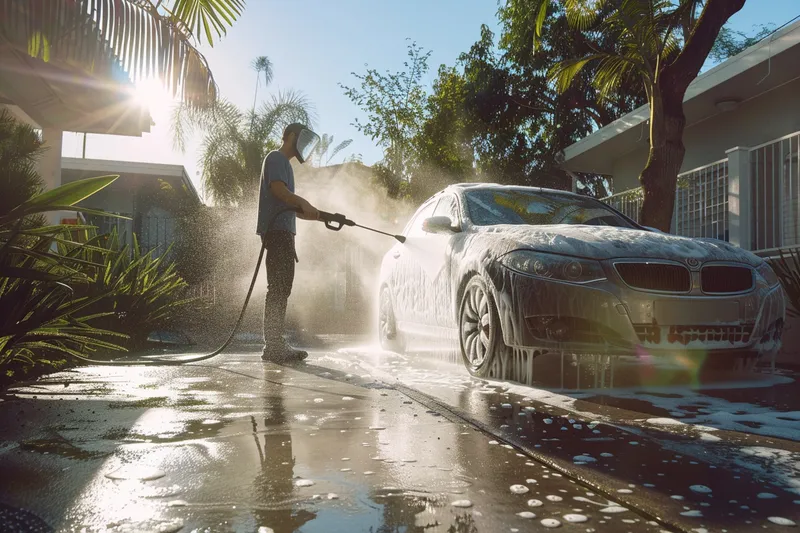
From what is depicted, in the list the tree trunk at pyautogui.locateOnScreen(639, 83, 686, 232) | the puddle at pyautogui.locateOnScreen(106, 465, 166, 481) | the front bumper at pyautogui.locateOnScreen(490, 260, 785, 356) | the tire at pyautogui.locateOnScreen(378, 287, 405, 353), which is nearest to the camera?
the puddle at pyautogui.locateOnScreen(106, 465, 166, 481)

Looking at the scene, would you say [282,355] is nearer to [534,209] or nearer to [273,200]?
[273,200]

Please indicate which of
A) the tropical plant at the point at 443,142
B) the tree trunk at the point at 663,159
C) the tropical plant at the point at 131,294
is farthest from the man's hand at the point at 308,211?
the tropical plant at the point at 443,142

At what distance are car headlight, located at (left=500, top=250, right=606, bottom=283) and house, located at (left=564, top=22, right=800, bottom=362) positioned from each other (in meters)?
4.22

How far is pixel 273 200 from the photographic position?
7078mm

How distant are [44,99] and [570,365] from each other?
10.00 metres

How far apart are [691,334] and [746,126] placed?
31.0 ft

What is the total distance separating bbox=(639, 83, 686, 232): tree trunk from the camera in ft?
31.2

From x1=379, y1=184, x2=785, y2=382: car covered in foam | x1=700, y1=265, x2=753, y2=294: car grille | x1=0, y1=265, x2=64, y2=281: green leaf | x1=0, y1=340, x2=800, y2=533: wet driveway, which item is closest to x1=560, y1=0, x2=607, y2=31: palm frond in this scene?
x1=379, y1=184, x2=785, y2=382: car covered in foam

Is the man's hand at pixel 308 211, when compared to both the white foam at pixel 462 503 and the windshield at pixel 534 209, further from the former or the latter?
the white foam at pixel 462 503

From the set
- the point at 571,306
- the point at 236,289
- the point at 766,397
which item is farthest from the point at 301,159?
the point at 236,289

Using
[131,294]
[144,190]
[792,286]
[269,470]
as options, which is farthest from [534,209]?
[144,190]

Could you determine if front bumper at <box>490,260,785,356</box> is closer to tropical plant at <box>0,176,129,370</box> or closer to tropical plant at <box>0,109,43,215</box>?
tropical plant at <box>0,176,129,370</box>

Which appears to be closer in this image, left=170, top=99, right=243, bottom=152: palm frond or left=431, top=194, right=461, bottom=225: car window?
left=431, top=194, right=461, bottom=225: car window

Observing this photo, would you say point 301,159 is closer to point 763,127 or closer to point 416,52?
point 763,127
